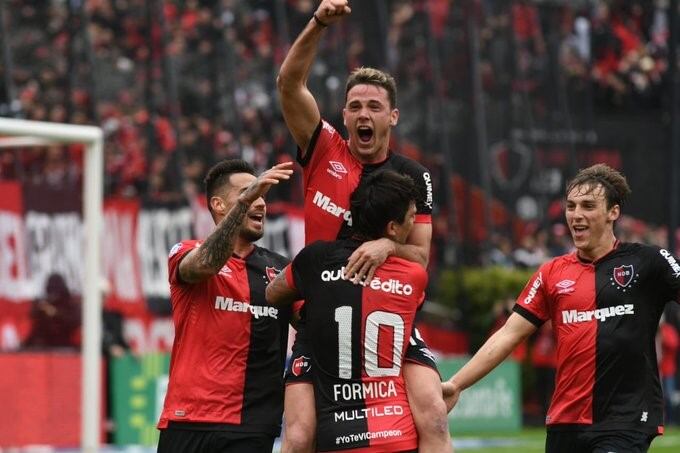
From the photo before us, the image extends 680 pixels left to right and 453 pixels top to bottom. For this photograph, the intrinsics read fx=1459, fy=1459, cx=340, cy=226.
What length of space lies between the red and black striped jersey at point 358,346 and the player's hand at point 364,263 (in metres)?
0.04

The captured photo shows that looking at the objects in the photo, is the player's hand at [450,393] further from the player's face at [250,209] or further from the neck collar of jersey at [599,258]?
the player's face at [250,209]

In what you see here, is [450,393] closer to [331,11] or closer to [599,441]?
[599,441]

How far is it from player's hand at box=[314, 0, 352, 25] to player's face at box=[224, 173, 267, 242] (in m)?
1.12

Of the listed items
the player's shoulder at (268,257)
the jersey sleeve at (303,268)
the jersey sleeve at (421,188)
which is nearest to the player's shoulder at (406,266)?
the jersey sleeve at (303,268)

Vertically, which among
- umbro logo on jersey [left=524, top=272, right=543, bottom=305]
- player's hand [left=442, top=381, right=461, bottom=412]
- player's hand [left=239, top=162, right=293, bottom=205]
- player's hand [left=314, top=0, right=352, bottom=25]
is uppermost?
player's hand [left=314, top=0, right=352, bottom=25]

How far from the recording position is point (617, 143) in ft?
95.2

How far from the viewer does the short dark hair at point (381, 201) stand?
7.00m

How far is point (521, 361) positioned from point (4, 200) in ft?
40.0

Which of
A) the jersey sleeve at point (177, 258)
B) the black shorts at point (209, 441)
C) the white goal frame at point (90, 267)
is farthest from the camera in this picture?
the white goal frame at point (90, 267)

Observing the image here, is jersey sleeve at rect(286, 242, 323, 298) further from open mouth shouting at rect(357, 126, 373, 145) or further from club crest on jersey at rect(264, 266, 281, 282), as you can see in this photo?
club crest on jersey at rect(264, 266, 281, 282)

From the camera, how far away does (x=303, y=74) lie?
24.7ft

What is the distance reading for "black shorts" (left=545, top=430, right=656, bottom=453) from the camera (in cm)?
785

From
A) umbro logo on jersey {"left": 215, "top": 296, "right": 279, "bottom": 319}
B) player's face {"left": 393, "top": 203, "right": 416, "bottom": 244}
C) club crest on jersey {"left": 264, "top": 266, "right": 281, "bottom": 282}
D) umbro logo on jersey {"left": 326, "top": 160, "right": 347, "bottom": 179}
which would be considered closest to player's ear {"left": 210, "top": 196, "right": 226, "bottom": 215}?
club crest on jersey {"left": 264, "top": 266, "right": 281, "bottom": 282}

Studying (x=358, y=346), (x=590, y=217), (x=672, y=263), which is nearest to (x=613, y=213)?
(x=590, y=217)
